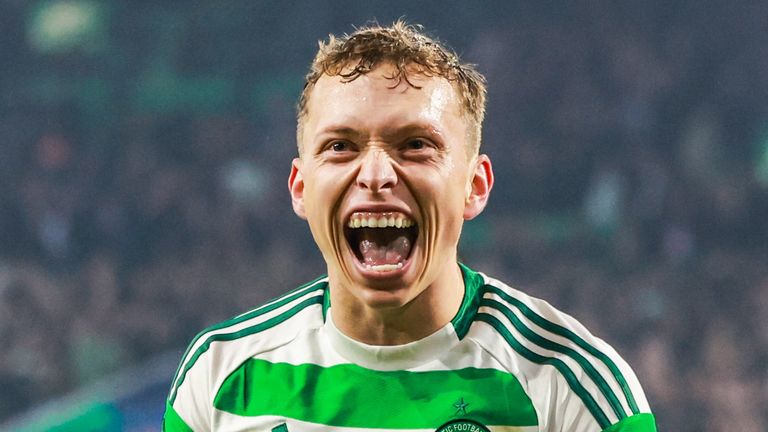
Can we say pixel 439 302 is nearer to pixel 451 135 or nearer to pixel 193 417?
pixel 451 135

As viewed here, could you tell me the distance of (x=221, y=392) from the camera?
7.70 feet

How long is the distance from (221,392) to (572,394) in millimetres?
730

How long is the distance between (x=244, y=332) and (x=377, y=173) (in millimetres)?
557

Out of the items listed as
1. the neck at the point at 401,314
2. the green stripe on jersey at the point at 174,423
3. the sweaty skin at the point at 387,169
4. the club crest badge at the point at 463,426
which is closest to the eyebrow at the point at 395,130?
the sweaty skin at the point at 387,169

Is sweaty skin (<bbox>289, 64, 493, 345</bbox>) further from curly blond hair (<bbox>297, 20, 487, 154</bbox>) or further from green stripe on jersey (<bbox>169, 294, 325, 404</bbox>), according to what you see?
green stripe on jersey (<bbox>169, 294, 325, 404</bbox>)

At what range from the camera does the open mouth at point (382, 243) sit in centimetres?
219

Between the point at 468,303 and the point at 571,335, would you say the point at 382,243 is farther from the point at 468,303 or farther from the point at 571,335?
the point at 571,335

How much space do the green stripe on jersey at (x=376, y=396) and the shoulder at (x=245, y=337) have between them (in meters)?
0.05

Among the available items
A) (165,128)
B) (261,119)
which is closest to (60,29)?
(165,128)

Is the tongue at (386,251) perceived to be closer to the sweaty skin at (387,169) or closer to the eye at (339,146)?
the sweaty skin at (387,169)

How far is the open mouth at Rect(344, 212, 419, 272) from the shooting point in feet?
7.19

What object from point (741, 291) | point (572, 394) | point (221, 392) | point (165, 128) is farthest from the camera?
point (165, 128)

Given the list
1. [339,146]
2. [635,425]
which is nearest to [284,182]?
[339,146]

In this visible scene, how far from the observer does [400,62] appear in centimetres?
218
